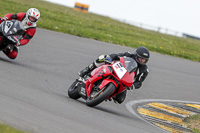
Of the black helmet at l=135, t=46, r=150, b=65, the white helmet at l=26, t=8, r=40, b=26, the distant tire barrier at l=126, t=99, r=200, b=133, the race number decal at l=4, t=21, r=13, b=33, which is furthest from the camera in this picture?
the white helmet at l=26, t=8, r=40, b=26

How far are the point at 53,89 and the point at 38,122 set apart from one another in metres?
4.30

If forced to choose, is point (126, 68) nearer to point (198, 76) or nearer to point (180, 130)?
point (180, 130)

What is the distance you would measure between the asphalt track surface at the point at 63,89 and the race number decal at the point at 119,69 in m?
0.80

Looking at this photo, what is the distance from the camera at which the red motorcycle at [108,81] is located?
7904mm

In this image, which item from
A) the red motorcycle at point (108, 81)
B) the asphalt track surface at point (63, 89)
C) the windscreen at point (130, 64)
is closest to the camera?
the asphalt track surface at point (63, 89)

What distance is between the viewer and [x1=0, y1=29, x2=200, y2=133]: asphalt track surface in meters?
5.61

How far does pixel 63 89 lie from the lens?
9.99 m

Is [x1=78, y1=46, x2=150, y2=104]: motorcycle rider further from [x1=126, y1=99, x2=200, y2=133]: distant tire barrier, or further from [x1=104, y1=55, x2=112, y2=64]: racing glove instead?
[x1=126, y1=99, x2=200, y2=133]: distant tire barrier

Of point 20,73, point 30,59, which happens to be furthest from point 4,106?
point 30,59

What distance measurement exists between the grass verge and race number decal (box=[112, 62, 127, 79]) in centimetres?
203

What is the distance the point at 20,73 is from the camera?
33.4 ft

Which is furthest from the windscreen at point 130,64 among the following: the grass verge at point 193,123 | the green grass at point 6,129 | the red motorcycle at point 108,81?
the green grass at point 6,129

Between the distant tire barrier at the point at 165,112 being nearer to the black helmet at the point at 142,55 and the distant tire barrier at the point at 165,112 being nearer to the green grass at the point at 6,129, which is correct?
the black helmet at the point at 142,55

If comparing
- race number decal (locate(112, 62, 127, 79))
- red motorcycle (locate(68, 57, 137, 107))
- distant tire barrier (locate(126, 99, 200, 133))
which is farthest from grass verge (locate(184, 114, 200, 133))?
race number decal (locate(112, 62, 127, 79))
